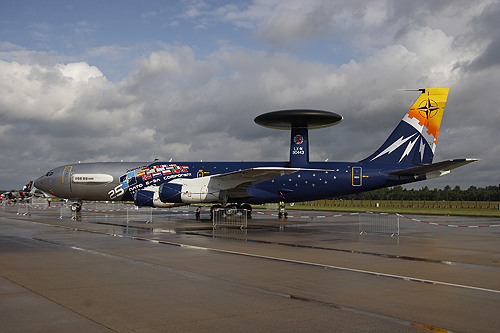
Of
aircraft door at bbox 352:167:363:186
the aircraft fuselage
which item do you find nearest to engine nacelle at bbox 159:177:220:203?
the aircraft fuselage

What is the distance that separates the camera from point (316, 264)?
10.2m

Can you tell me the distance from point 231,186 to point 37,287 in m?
19.7

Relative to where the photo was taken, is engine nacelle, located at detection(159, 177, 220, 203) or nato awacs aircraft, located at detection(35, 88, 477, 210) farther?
nato awacs aircraft, located at detection(35, 88, 477, 210)

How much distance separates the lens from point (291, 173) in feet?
94.5

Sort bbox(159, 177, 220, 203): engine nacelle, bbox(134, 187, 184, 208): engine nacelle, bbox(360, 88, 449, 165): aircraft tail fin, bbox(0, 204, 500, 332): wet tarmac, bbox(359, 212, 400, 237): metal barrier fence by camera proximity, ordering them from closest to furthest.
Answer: bbox(0, 204, 500, 332): wet tarmac
bbox(359, 212, 400, 237): metal barrier fence
bbox(159, 177, 220, 203): engine nacelle
bbox(134, 187, 184, 208): engine nacelle
bbox(360, 88, 449, 165): aircraft tail fin

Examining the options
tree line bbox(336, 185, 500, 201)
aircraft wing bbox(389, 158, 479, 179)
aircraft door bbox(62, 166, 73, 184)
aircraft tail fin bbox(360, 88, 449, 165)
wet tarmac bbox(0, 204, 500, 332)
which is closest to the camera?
wet tarmac bbox(0, 204, 500, 332)

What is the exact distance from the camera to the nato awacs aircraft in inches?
1038

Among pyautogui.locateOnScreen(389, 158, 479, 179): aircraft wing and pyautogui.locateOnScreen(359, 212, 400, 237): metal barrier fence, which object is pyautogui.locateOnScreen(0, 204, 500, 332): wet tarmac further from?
pyautogui.locateOnScreen(389, 158, 479, 179): aircraft wing

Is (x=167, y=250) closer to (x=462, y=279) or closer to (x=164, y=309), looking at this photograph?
(x=164, y=309)

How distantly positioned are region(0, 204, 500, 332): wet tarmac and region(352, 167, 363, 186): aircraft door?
14.6m

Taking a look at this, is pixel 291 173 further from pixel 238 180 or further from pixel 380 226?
pixel 380 226

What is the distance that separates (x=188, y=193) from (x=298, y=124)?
9565 millimetres

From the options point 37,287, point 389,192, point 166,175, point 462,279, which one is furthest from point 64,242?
point 389,192

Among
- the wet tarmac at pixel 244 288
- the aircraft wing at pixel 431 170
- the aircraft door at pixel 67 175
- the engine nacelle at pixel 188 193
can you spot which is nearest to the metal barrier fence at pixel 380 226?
the aircraft wing at pixel 431 170
